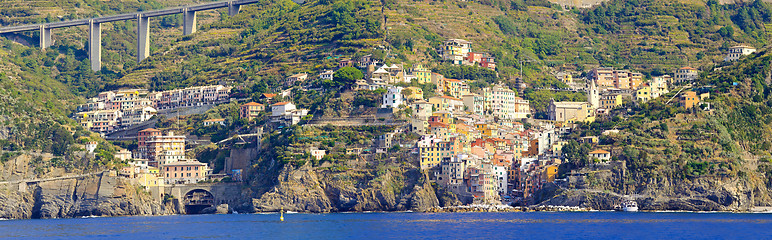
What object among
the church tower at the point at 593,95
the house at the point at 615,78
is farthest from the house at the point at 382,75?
the house at the point at 615,78

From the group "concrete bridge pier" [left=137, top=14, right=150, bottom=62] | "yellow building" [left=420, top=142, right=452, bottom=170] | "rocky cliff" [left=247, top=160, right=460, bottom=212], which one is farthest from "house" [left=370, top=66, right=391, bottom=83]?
"concrete bridge pier" [left=137, top=14, right=150, bottom=62]

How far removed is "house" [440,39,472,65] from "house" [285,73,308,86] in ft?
53.2

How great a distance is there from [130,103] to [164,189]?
30.4 m

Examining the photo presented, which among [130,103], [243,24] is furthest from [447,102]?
[243,24]

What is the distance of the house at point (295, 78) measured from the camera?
427 ft

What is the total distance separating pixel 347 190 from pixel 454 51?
3724 cm

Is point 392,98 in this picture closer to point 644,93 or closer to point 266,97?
point 266,97

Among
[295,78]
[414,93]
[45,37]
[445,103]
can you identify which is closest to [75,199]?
[295,78]

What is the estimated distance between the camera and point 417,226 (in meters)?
87.6

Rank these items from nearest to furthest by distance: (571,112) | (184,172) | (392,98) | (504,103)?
(184,172)
(392,98)
(571,112)
(504,103)

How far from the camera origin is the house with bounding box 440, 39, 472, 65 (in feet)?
453

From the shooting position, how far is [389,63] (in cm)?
12975

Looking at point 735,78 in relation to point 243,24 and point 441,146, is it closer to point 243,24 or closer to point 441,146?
point 441,146

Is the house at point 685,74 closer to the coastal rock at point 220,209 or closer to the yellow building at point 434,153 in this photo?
the yellow building at point 434,153
